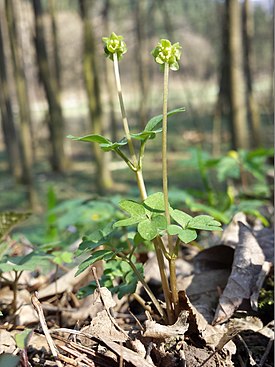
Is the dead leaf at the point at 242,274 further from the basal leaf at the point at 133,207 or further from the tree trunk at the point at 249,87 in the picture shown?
the tree trunk at the point at 249,87

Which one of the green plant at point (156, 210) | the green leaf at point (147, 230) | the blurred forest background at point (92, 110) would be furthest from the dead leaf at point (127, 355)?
the blurred forest background at point (92, 110)

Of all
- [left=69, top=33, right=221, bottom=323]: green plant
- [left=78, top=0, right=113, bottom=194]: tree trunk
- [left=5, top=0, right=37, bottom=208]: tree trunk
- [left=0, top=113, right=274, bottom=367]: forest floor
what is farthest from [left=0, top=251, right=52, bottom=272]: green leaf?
[left=5, top=0, right=37, bottom=208]: tree trunk

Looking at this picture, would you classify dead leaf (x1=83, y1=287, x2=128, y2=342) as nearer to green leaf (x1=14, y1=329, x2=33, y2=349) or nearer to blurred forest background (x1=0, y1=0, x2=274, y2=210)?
green leaf (x1=14, y1=329, x2=33, y2=349)

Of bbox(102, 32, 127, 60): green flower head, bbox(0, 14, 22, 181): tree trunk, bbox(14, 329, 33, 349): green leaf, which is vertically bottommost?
bbox(0, 14, 22, 181): tree trunk

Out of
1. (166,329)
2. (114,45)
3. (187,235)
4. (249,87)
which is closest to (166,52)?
(114,45)

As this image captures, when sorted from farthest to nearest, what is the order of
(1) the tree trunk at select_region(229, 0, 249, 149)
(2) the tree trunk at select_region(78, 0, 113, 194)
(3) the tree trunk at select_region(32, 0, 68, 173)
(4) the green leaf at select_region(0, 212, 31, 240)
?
(3) the tree trunk at select_region(32, 0, 68, 173) < (2) the tree trunk at select_region(78, 0, 113, 194) < (1) the tree trunk at select_region(229, 0, 249, 149) < (4) the green leaf at select_region(0, 212, 31, 240)

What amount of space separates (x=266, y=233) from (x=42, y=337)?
718 mm

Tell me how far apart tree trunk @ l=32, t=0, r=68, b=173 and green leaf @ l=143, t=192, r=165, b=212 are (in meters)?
11.8

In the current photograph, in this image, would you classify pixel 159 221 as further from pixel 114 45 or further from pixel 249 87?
pixel 249 87

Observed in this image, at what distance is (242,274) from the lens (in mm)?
1219

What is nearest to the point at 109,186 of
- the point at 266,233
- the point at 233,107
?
the point at 233,107

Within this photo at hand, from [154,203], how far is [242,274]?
426 mm

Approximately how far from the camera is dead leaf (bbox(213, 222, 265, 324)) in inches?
44.8

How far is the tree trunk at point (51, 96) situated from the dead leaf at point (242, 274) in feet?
38.0
